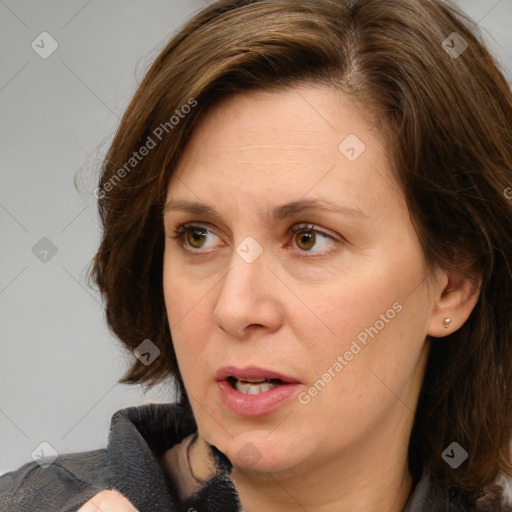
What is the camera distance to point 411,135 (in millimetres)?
1812

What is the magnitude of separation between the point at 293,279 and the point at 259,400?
22cm

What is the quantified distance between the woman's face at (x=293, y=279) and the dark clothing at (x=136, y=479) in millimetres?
165

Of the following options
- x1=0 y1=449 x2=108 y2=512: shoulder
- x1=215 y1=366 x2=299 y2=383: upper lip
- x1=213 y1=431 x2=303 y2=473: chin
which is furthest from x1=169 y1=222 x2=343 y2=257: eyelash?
x1=0 y1=449 x2=108 y2=512: shoulder

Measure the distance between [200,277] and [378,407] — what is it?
0.41 metres

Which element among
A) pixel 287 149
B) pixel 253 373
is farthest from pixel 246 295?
pixel 287 149

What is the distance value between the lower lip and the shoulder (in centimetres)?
35

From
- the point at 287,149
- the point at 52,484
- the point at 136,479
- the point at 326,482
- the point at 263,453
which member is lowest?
the point at 326,482

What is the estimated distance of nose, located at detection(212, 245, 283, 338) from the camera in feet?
5.42

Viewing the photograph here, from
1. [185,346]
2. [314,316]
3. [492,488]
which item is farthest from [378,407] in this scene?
[492,488]

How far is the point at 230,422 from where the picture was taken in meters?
1.75

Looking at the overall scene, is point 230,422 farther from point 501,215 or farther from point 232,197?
point 501,215

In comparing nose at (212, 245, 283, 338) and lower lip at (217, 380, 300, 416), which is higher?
nose at (212, 245, 283, 338)

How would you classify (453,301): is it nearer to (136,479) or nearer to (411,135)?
(411,135)

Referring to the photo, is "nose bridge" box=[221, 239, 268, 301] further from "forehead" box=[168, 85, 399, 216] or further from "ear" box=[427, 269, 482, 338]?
"ear" box=[427, 269, 482, 338]
